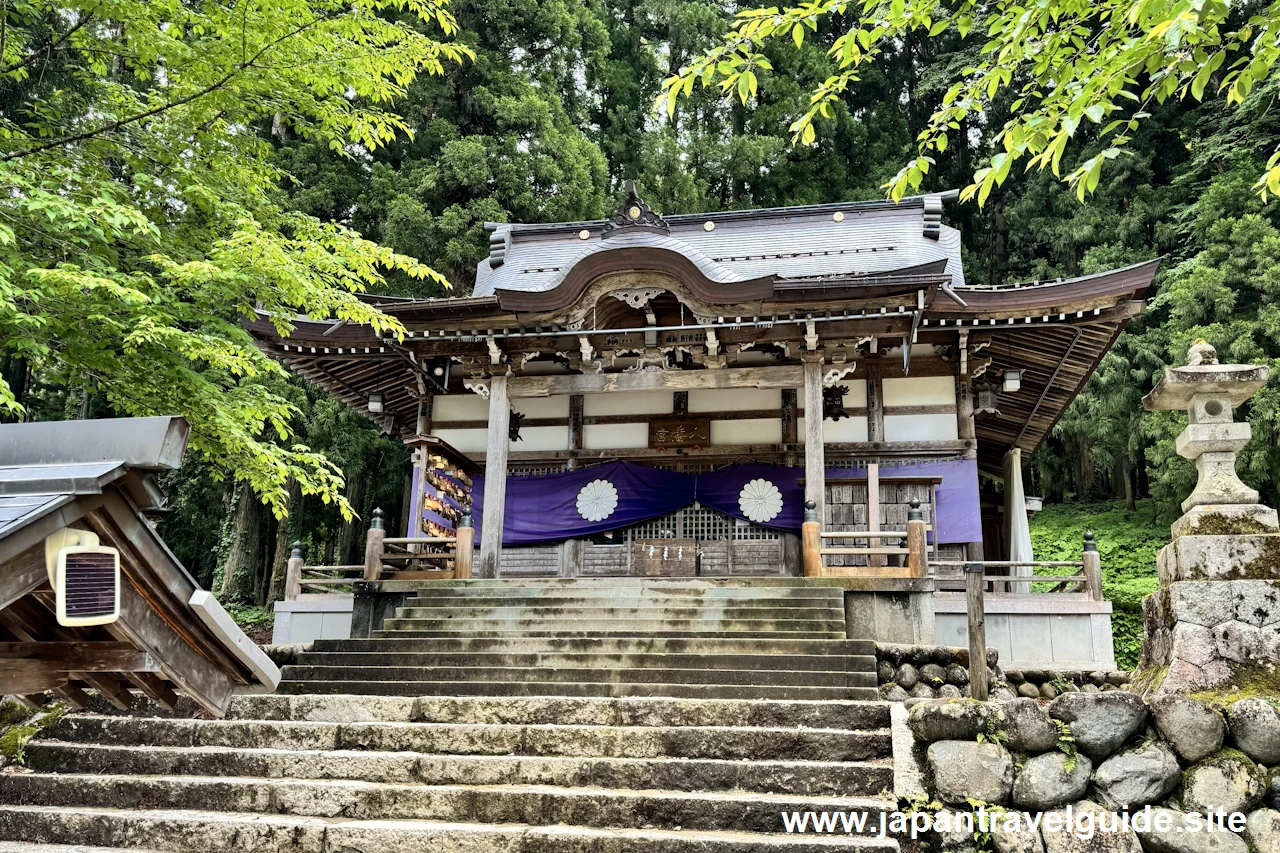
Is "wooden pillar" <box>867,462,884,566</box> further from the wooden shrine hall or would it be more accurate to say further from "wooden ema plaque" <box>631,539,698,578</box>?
"wooden ema plaque" <box>631,539,698,578</box>

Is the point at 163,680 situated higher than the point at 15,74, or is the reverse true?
the point at 15,74

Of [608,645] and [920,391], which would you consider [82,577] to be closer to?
[608,645]

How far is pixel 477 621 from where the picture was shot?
8.79 metres

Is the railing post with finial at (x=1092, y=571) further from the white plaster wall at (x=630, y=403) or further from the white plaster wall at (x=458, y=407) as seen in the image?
the white plaster wall at (x=458, y=407)

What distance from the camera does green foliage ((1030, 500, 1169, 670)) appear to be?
15.6 meters

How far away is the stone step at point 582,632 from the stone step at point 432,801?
2.75m

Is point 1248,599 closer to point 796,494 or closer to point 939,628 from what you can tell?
point 939,628

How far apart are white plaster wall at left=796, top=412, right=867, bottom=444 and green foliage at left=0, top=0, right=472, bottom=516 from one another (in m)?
7.21

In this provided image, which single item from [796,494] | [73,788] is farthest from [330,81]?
[796,494]

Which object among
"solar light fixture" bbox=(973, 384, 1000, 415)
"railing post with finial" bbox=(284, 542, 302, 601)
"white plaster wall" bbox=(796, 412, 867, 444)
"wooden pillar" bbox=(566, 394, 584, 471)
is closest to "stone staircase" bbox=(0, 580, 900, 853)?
"railing post with finial" bbox=(284, 542, 302, 601)

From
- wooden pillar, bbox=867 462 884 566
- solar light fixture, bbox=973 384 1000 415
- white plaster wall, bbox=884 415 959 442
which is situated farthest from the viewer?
solar light fixture, bbox=973 384 1000 415

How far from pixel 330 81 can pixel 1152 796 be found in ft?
23.2

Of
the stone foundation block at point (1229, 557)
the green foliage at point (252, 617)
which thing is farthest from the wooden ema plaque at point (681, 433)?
the green foliage at point (252, 617)

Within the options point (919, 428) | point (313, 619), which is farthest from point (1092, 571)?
point (313, 619)
